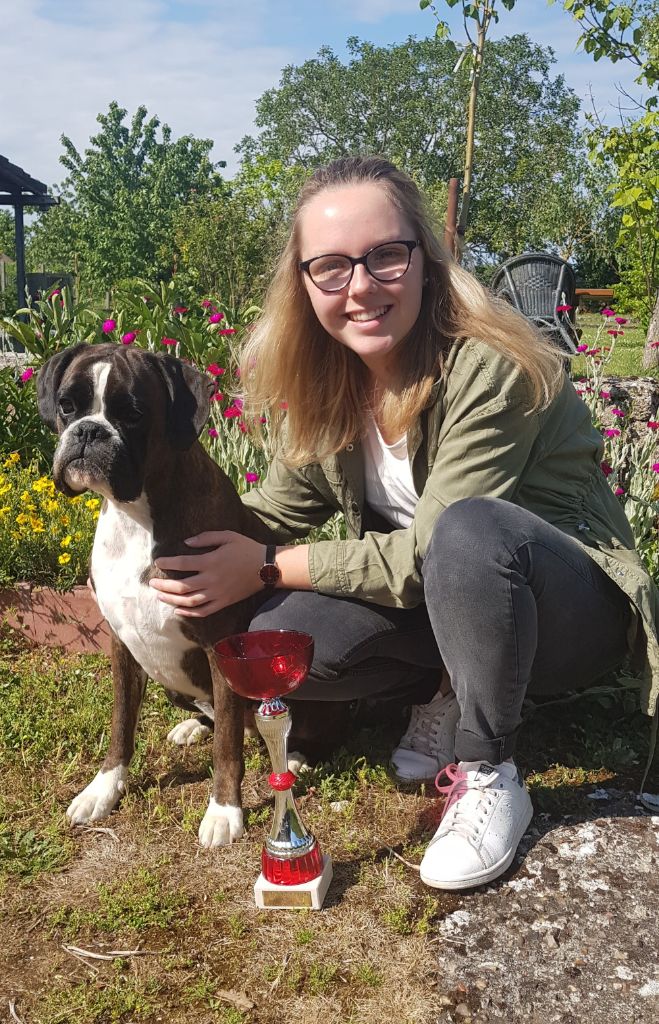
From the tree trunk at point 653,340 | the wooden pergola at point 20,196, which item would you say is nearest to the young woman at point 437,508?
the tree trunk at point 653,340

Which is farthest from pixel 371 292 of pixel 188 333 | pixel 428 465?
pixel 188 333

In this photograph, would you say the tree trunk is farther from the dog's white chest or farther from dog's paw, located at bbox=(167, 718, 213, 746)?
the dog's white chest

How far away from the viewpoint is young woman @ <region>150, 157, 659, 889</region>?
2.25 metres

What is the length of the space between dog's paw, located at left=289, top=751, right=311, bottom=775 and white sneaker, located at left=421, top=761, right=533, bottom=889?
604 millimetres

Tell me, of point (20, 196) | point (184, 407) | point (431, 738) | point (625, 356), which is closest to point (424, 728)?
point (431, 738)

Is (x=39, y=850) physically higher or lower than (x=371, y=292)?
lower

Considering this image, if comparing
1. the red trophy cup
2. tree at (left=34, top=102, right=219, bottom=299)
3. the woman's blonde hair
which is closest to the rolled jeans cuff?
the red trophy cup

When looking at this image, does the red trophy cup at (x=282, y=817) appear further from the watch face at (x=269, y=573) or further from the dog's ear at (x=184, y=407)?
the dog's ear at (x=184, y=407)

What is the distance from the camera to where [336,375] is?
9.05ft

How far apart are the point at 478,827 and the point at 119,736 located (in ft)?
3.69

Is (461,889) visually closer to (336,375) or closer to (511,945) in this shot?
(511,945)

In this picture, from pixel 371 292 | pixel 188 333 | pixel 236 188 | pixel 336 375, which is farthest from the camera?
pixel 236 188

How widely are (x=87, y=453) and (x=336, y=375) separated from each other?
0.85 meters

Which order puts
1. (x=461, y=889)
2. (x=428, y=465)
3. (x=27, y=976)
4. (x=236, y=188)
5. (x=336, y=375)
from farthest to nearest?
(x=236, y=188) < (x=336, y=375) < (x=428, y=465) < (x=461, y=889) < (x=27, y=976)
